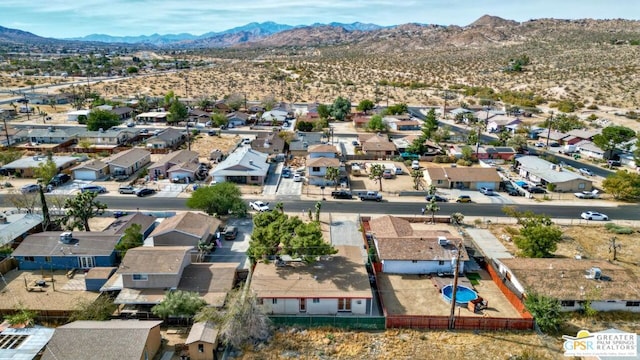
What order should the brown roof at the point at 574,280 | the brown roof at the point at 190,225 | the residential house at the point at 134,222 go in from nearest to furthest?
1. the brown roof at the point at 574,280
2. the brown roof at the point at 190,225
3. the residential house at the point at 134,222

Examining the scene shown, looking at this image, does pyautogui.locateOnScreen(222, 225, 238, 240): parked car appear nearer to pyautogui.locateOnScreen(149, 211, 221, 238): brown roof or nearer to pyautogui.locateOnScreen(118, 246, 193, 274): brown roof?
pyautogui.locateOnScreen(149, 211, 221, 238): brown roof

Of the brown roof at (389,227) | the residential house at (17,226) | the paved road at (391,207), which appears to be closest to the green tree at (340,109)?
the paved road at (391,207)

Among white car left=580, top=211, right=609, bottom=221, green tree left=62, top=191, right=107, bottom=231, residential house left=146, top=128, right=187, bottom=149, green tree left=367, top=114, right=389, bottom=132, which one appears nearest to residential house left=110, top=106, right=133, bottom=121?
residential house left=146, top=128, right=187, bottom=149

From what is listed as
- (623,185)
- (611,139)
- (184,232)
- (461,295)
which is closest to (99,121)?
(184,232)

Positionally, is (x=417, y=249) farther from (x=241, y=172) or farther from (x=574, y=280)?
(x=241, y=172)

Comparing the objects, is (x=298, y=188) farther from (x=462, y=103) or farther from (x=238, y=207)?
(x=462, y=103)

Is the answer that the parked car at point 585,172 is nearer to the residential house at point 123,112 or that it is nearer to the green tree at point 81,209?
the green tree at point 81,209

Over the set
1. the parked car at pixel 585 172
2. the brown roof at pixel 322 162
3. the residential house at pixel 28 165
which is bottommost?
the parked car at pixel 585 172
